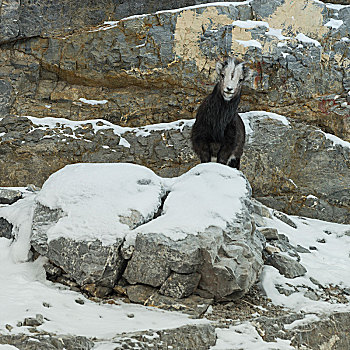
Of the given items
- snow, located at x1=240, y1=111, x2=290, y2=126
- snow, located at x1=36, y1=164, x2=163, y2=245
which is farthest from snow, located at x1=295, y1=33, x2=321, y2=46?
snow, located at x1=36, y1=164, x2=163, y2=245

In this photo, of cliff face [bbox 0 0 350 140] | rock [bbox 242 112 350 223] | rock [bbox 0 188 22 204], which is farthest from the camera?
cliff face [bbox 0 0 350 140]

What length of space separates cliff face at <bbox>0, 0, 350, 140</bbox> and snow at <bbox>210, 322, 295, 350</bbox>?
7.87 meters

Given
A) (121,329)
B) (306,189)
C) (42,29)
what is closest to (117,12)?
(42,29)

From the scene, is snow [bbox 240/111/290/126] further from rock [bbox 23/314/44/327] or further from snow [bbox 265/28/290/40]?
rock [bbox 23/314/44/327]

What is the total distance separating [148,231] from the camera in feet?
14.8

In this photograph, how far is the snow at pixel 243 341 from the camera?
3537 mm

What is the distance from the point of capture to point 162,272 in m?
4.34

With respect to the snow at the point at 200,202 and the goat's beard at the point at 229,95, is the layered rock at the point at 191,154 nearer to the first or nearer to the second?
the goat's beard at the point at 229,95

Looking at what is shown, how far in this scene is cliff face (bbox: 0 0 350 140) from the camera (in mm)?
10898

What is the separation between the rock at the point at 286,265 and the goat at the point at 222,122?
1.79 m

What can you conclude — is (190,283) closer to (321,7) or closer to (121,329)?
(121,329)

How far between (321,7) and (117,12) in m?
5.63

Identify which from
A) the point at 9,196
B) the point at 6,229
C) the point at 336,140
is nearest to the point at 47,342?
the point at 6,229

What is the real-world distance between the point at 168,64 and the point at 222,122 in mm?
5168
